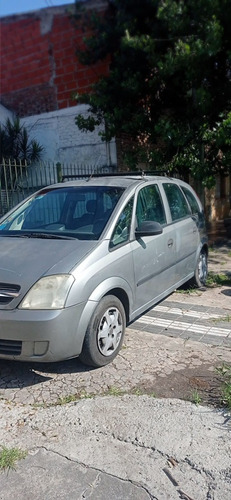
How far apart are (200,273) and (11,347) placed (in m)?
3.81

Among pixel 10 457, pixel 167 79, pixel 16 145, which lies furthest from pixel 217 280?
pixel 16 145

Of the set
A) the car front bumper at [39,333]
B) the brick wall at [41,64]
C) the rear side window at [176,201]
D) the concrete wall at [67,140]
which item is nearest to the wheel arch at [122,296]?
the car front bumper at [39,333]

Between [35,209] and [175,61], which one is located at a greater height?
[175,61]

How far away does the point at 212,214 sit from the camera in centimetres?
1709

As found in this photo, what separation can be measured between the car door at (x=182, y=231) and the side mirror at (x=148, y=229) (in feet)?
3.54

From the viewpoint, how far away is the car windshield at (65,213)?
3.93 meters

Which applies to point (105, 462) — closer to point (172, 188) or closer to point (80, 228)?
point (80, 228)

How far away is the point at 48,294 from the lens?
3.11 meters

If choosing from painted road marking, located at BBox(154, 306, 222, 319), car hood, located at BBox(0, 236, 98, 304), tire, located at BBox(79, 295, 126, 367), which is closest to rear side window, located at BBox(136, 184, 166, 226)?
car hood, located at BBox(0, 236, 98, 304)

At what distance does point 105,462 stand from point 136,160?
8074 mm

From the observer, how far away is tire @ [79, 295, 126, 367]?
336cm

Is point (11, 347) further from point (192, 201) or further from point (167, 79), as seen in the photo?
point (167, 79)

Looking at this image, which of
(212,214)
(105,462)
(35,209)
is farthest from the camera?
(212,214)

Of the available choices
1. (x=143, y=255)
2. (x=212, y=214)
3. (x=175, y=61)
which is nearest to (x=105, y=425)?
(x=143, y=255)
